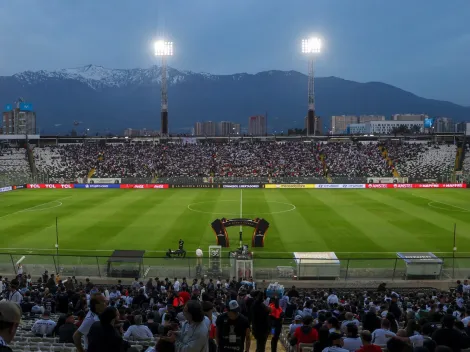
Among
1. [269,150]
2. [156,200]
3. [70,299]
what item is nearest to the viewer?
[70,299]

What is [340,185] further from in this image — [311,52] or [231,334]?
[231,334]

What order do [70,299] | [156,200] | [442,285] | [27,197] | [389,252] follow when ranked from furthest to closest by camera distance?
[27,197] < [156,200] < [389,252] < [442,285] < [70,299]

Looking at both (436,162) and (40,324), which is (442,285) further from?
(436,162)

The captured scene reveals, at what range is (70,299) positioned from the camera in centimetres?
1536

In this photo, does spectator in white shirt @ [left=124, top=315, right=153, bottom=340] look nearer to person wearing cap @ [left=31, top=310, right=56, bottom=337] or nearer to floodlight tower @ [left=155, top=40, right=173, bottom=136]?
person wearing cap @ [left=31, top=310, right=56, bottom=337]

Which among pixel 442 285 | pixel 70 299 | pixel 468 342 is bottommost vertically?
pixel 442 285

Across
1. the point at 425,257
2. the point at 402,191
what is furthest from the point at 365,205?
the point at 425,257

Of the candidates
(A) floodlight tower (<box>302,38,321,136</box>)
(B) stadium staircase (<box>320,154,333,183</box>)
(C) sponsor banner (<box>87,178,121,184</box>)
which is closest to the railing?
(B) stadium staircase (<box>320,154,333,183</box>)

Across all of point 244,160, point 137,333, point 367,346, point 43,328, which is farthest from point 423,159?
point 367,346

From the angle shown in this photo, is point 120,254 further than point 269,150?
No

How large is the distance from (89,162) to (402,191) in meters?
52.9

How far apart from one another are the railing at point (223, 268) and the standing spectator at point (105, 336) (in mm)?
17470

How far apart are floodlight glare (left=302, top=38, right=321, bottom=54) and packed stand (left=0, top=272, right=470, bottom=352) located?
231 feet

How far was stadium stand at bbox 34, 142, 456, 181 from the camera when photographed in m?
77.0
